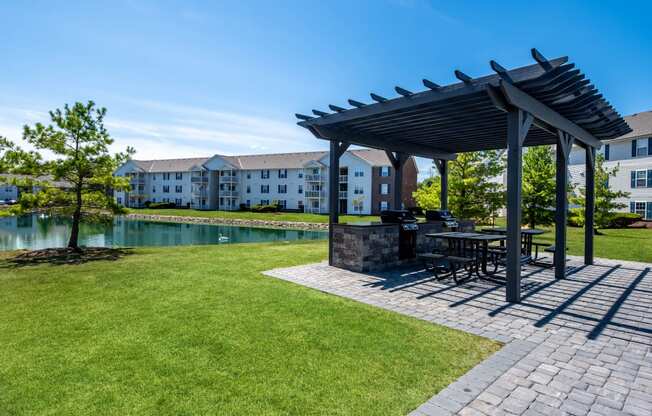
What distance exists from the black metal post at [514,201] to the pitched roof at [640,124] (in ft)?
85.1

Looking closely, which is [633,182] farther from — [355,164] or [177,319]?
[177,319]

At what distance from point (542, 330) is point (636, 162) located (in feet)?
99.4

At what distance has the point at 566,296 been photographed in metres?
6.73

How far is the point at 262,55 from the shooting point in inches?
451

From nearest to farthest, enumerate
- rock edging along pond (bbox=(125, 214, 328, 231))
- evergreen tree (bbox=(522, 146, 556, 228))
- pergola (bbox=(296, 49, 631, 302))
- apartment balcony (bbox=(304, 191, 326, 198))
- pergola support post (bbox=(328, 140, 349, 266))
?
1. pergola (bbox=(296, 49, 631, 302))
2. pergola support post (bbox=(328, 140, 349, 266))
3. evergreen tree (bbox=(522, 146, 556, 228))
4. rock edging along pond (bbox=(125, 214, 328, 231))
5. apartment balcony (bbox=(304, 191, 326, 198))

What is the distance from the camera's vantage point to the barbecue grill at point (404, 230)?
997cm

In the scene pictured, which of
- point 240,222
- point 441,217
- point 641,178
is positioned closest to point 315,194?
point 240,222

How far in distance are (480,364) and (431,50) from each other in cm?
1081

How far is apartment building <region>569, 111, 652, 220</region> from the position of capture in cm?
2609

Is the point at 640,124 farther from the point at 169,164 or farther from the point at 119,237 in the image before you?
the point at 169,164

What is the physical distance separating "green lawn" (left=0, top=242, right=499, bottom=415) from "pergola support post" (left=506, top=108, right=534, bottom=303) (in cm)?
240

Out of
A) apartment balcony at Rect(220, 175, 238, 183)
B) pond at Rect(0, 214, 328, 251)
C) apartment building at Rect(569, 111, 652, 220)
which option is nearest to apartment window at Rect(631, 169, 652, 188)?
apartment building at Rect(569, 111, 652, 220)

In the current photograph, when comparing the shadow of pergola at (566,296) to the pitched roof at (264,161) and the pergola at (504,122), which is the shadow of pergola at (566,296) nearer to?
the pergola at (504,122)

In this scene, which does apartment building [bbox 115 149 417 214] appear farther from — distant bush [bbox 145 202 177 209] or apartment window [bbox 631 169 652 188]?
apartment window [bbox 631 169 652 188]
